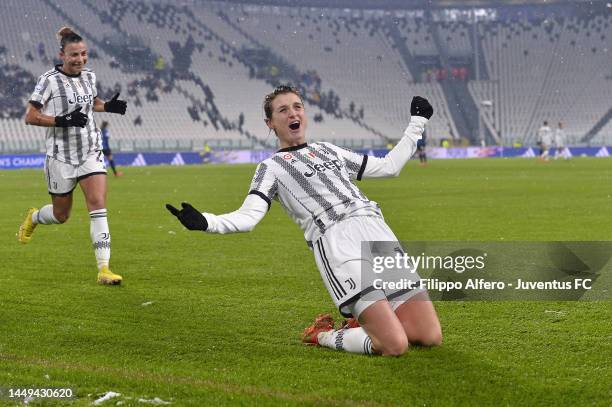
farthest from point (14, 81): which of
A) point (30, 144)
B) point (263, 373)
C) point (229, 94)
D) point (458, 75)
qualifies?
point (263, 373)

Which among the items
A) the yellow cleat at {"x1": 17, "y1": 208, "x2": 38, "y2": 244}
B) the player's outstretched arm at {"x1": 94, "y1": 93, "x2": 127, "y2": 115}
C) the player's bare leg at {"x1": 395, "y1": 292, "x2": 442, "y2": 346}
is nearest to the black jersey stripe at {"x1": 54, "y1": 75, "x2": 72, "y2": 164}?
the player's outstretched arm at {"x1": 94, "y1": 93, "x2": 127, "y2": 115}

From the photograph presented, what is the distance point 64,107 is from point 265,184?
3579 millimetres

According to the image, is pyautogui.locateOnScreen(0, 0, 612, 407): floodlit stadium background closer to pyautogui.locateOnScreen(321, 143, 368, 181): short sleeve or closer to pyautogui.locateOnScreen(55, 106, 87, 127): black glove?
pyautogui.locateOnScreen(321, 143, 368, 181): short sleeve

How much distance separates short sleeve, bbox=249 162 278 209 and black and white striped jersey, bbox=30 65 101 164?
332 cm

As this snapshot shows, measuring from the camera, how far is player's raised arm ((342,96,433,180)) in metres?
5.92

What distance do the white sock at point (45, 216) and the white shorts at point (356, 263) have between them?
4.07 meters

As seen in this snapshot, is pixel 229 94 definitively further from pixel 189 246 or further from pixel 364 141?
pixel 189 246

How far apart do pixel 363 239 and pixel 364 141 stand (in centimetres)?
5404

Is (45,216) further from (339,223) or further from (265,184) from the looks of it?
(339,223)

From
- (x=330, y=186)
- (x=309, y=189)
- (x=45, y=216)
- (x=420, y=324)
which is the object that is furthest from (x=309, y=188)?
(x=45, y=216)

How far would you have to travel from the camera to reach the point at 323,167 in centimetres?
568

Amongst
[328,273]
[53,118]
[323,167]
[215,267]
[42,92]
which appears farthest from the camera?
[215,267]

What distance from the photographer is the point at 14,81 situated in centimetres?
4956

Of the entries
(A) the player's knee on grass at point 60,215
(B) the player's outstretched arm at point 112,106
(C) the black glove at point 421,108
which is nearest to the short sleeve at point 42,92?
(B) the player's outstretched arm at point 112,106
